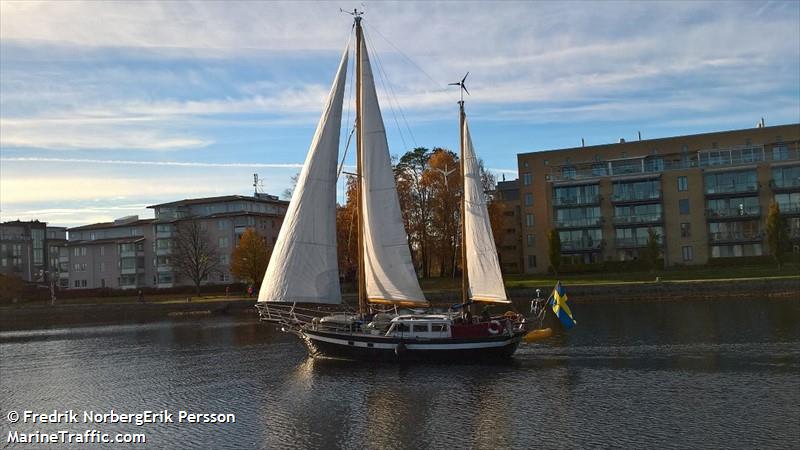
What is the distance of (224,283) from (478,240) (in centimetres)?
7484

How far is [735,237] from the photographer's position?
8944 centimetres

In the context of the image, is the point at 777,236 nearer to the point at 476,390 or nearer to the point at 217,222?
the point at 476,390

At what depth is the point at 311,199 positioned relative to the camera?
124ft

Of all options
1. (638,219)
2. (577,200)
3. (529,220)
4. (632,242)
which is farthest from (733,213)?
(529,220)

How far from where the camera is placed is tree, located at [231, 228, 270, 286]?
312 feet

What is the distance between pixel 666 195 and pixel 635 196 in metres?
3.92

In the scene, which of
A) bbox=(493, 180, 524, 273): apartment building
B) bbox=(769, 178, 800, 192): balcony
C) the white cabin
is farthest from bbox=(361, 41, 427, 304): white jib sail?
bbox=(493, 180, 524, 273): apartment building

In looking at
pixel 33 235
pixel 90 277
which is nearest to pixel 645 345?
pixel 90 277

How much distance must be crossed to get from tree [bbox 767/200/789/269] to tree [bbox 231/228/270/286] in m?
62.2

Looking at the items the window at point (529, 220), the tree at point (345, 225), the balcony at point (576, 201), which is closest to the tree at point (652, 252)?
the balcony at point (576, 201)

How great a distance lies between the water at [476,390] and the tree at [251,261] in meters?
41.8

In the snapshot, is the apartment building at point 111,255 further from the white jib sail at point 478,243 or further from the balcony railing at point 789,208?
the balcony railing at point 789,208

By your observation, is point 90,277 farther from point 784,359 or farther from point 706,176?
point 784,359

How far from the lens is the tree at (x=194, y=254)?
106m
